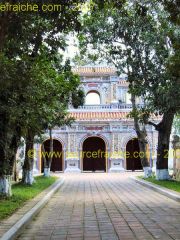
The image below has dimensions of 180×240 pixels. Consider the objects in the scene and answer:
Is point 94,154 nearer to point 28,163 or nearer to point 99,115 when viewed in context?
point 99,115

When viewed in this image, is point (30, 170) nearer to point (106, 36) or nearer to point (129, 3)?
point (106, 36)

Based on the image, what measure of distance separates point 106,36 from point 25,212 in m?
12.3

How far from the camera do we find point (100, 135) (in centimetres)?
3584

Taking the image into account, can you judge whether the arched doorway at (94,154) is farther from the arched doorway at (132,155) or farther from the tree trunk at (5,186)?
the tree trunk at (5,186)

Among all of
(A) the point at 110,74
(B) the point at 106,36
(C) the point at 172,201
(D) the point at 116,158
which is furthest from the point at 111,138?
(C) the point at 172,201

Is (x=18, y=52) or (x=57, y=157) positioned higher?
(x=18, y=52)

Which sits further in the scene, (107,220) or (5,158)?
(5,158)

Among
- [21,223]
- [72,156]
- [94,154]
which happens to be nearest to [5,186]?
[21,223]

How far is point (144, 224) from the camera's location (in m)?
8.70

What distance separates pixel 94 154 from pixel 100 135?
7.91ft

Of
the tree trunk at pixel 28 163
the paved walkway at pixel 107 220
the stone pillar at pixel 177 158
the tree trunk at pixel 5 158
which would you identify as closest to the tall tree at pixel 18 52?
the tree trunk at pixel 5 158

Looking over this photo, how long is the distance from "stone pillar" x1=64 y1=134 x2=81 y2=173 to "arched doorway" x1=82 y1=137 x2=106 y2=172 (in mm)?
1706

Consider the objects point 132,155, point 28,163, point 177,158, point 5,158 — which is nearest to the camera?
point 5,158

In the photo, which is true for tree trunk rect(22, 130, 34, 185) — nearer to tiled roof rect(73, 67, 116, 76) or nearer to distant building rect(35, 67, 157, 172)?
distant building rect(35, 67, 157, 172)
